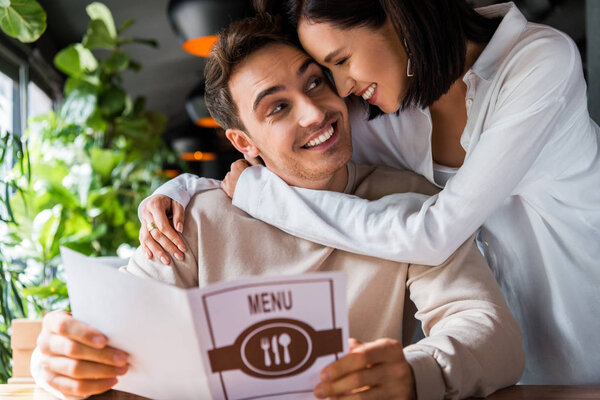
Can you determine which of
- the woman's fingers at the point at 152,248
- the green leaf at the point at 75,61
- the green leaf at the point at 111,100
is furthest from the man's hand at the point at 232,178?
A: the green leaf at the point at 75,61

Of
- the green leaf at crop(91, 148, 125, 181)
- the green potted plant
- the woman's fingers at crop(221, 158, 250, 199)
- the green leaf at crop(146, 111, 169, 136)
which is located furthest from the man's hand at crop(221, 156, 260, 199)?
the green leaf at crop(146, 111, 169, 136)

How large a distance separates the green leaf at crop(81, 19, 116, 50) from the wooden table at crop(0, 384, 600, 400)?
350 centimetres

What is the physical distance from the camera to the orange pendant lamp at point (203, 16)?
110 inches

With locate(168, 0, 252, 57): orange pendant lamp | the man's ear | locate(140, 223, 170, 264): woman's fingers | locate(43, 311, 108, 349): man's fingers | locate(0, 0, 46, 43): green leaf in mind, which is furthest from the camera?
locate(168, 0, 252, 57): orange pendant lamp

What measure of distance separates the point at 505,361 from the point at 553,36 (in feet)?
2.63

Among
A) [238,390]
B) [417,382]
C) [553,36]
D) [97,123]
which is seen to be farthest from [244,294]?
[97,123]

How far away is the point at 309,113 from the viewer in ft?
5.21

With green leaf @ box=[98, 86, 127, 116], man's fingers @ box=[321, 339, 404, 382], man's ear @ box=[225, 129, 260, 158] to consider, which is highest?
green leaf @ box=[98, 86, 127, 116]

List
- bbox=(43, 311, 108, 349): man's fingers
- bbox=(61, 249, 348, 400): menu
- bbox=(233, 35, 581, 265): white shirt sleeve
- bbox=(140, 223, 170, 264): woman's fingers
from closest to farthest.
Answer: bbox=(61, 249, 348, 400): menu, bbox=(43, 311, 108, 349): man's fingers, bbox=(233, 35, 581, 265): white shirt sleeve, bbox=(140, 223, 170, 264): woman's fingers

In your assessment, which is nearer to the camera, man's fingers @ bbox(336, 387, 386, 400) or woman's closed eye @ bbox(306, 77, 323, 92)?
man's fingers @ bbox(336, 387, 386, 400)

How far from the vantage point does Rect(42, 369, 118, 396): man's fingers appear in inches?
40.5

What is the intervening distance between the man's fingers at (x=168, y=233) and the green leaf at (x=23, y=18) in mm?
1023

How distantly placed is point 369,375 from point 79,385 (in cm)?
48

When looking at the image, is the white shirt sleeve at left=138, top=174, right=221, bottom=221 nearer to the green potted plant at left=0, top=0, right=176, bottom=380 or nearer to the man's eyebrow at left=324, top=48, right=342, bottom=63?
the man's eyebrow at left=324, top=48, right=342, bottom=63
